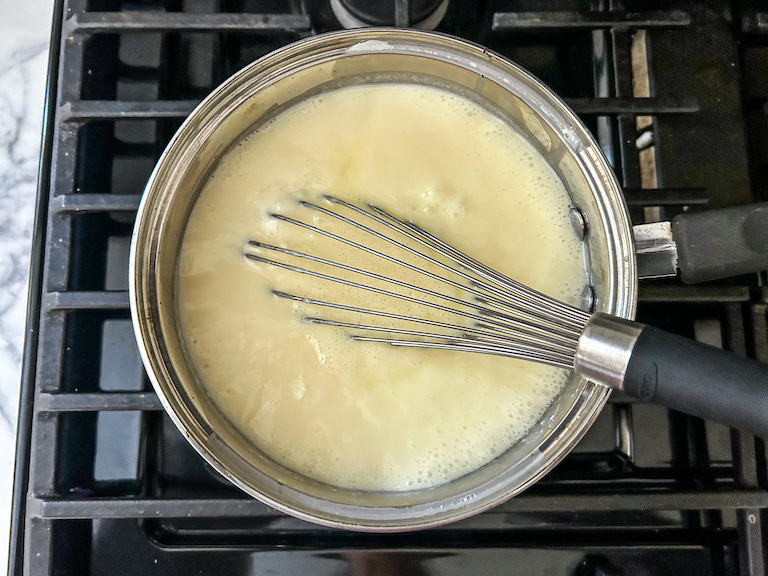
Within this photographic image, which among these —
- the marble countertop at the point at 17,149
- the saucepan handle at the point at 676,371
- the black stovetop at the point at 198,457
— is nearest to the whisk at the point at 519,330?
the saucepan handle at the point at 676,371

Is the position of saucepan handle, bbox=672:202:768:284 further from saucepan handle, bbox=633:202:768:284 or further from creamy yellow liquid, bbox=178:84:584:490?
creamy yellow liquid, bbox=178:84:584:490

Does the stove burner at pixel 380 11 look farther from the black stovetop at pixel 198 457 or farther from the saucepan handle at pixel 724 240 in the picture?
the saucepan handle at pixel 724 240

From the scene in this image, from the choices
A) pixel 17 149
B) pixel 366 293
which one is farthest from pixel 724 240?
pixel 17 149

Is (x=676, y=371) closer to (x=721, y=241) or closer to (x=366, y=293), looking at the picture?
(x=721, y=241)

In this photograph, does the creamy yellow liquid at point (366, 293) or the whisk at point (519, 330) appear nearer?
the whisk at point (519, 330)

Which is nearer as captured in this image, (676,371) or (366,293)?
(676,371)

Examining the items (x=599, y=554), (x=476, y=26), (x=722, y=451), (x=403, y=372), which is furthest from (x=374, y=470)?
(x=476, y=26)
